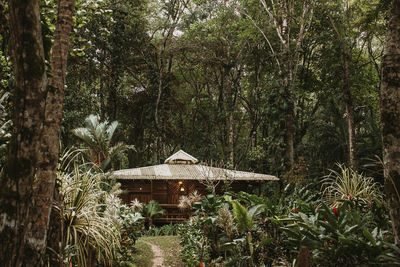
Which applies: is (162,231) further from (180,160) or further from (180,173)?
(180,160)

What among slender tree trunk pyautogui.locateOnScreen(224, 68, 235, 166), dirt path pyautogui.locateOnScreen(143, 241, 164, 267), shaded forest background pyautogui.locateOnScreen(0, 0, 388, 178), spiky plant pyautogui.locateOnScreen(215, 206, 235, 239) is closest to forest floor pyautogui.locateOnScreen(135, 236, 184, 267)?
dirt path pyautogui.locateOnScreen(143, 241, 164, 267)

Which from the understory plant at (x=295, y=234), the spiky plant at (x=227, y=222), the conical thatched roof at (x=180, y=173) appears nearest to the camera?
the understory plant at (x=295, y=234)

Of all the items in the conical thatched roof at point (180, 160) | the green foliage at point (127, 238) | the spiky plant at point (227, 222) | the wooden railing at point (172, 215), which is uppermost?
the conical thatched roof at point (180, 160)

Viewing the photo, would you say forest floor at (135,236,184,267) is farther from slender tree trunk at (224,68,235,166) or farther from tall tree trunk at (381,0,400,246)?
slender tree trunk at (224,68,235,166)

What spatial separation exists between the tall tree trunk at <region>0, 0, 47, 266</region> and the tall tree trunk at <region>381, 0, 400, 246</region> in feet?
9.44

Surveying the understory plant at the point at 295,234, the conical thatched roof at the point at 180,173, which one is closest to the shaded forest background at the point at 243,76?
the conical thatched roof at the point at 180,173

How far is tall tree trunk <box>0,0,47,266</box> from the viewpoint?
163cm

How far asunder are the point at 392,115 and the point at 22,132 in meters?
3.00

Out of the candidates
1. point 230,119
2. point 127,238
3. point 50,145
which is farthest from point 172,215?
point 50,145

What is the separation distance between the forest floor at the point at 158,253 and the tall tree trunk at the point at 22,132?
490cm

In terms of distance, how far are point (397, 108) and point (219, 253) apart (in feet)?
14.1

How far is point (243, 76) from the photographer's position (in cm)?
1789

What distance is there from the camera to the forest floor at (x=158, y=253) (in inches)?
249

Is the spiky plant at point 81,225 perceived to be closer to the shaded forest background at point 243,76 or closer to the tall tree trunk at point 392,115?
the tall tree trunk at point 392,115
